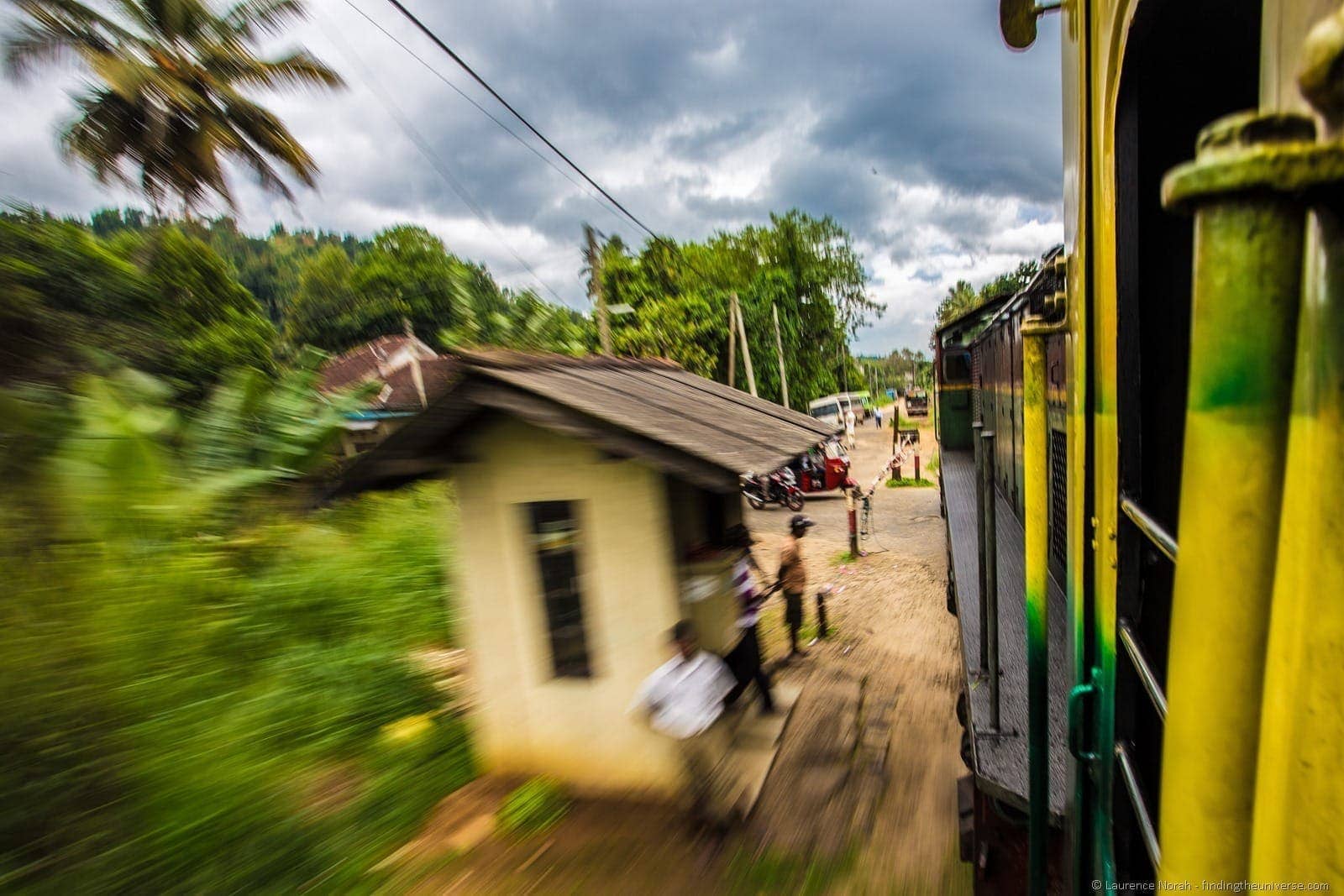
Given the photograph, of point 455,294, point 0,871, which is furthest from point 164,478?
point 455,294

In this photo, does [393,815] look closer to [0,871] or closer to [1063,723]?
[0,871]

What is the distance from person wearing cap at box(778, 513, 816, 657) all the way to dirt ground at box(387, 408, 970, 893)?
32 cm

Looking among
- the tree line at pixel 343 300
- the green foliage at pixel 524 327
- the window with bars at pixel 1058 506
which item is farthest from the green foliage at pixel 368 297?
the window with bars at pixel 1058 506

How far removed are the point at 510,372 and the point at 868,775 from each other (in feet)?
11.7

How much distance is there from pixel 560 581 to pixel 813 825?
2168mm

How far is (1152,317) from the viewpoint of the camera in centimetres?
131

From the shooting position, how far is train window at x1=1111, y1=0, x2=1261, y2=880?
1193 mm

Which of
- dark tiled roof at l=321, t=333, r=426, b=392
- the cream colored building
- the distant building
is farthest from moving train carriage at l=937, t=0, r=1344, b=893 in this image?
dark tiled roof at l=321, t=333, r=426, b=392

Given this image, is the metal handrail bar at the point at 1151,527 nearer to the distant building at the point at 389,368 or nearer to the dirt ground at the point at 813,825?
the dirt ground at the point at 813,825

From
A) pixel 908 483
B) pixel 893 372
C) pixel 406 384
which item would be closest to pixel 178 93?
pixel 406 384

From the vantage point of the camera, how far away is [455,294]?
12.8 meters

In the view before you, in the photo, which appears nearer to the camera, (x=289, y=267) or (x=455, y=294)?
(x=455, y=294)

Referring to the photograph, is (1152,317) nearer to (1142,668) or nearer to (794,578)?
(1142,668)

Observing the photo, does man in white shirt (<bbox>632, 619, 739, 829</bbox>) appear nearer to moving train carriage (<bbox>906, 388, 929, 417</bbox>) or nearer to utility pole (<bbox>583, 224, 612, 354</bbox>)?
utility pole (<bbox>583, 224, 612, 354</bbox>)
